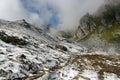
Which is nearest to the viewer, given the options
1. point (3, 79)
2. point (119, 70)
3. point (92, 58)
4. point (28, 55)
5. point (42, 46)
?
point (3, 79)

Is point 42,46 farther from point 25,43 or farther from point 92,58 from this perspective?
point 92,58

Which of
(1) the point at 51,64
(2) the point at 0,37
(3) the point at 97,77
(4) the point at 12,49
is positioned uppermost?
(2) the point at 0,37

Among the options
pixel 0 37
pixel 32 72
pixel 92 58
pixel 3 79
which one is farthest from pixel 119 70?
pixel 0 37

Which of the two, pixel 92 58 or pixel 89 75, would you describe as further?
pixel 92 58

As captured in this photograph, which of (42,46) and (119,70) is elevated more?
(42,46)

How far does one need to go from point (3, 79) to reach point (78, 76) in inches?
588

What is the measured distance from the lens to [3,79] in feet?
173

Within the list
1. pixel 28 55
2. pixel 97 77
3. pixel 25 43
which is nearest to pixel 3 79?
pixel 28 55

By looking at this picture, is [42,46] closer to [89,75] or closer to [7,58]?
[7,58]

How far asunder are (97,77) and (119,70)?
873cm

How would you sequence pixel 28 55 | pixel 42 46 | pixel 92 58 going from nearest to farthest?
pixel 28 55 → pixel 92 58 → pixel 42 46

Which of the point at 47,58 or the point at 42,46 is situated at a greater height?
the point at 42,46

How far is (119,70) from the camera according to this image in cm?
5944

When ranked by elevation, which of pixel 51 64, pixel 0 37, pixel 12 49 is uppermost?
pixel 0 37
